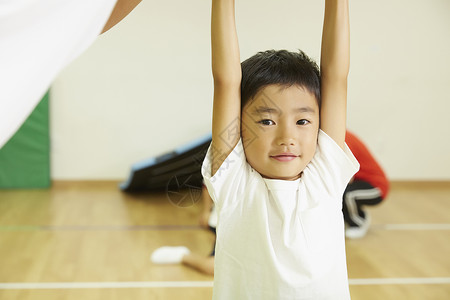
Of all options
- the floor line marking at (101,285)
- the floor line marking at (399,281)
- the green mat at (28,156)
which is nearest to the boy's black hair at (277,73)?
the floor line marking at (101,285)

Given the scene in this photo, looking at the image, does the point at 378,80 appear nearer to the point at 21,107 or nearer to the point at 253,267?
the point at 253,267

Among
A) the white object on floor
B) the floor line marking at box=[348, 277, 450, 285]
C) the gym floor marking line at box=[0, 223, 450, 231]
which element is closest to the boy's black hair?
the floor line marking at box=[348, 277, 450, 285]

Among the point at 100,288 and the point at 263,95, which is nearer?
the point at 263,95

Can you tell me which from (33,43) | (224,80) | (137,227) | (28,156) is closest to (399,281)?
(137,227)

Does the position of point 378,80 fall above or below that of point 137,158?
above

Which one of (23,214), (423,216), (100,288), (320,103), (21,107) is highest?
(21,107)

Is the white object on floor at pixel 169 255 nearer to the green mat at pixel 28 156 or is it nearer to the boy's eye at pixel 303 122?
the boy's eye at pixel 303 122

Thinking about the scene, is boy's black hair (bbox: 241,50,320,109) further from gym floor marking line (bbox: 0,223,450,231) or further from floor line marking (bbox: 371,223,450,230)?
floor line marking (bbox: 371,223,450,230)

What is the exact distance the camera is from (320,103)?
1160 mm

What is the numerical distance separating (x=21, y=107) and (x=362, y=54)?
12.6ft

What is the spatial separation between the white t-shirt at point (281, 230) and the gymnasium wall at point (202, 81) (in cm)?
321

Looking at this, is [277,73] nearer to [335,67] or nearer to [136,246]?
[335,67]

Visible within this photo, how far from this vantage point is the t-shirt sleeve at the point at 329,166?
116 cm

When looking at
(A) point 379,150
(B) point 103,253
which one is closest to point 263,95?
(B) point 103,253
